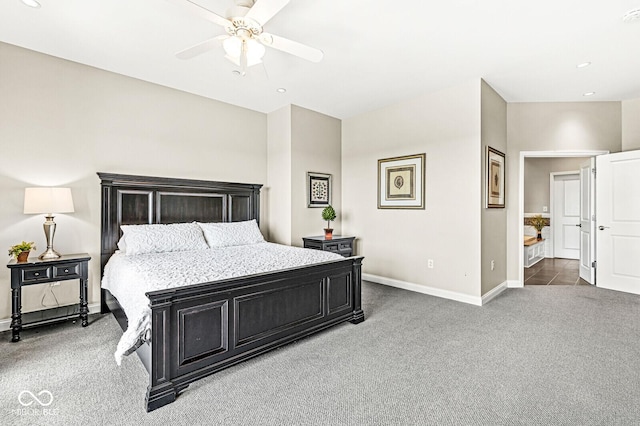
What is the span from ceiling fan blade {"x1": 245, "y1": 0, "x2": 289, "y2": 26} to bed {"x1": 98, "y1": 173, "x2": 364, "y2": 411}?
1838mm

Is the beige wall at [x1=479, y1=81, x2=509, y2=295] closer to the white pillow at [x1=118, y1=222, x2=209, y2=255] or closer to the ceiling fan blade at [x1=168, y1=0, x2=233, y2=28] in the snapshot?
the ceiling fan blade at [x1=168, y1=0, x2=233, y2=28]

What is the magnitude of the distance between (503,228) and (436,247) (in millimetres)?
1137

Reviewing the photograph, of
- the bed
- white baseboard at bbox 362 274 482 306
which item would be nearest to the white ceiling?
the bed

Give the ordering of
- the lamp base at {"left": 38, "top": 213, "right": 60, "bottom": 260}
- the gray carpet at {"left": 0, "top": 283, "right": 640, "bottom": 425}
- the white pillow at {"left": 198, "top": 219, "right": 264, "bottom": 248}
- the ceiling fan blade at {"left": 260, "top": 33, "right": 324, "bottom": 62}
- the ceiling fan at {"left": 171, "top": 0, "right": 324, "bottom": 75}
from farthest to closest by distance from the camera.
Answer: the white pillow at {"left": 198, "top": 219, "right": 264, "bottom": 248} < the lamp base at {"left": 38, "top": 213, "right": 60, "bottom": 260} < the ceiling fan blade at {"left": 260, "top": 33, "right": 324, "bottom": 62} < the ceiling fan at {"left": 171, "top": 0, "right": 324, "bottom": 75} < the gray carpet at {"left": 0, "top": 283, "right": 640, "bottom": 425}

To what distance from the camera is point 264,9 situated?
204 cm

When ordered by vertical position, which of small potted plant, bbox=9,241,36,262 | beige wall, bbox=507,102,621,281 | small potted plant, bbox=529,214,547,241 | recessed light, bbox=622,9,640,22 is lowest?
small potted plant, bbox=9,241,36,262

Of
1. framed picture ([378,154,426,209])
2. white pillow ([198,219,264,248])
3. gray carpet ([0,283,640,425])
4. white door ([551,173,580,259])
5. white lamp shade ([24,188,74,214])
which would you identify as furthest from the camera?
white door ([551,173,580,259])

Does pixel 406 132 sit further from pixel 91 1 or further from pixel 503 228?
pixel 91 1

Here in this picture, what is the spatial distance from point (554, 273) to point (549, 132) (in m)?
2.56

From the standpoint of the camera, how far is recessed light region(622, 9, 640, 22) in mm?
2436

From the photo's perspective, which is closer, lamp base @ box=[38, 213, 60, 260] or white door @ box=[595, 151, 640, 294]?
lamp base @ box=[38, 213, 60, 260]

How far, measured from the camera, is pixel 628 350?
2.55m

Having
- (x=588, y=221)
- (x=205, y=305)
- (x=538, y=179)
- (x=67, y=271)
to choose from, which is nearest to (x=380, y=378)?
(x=205, y=305)

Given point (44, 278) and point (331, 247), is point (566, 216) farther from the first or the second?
point (44, 278)
